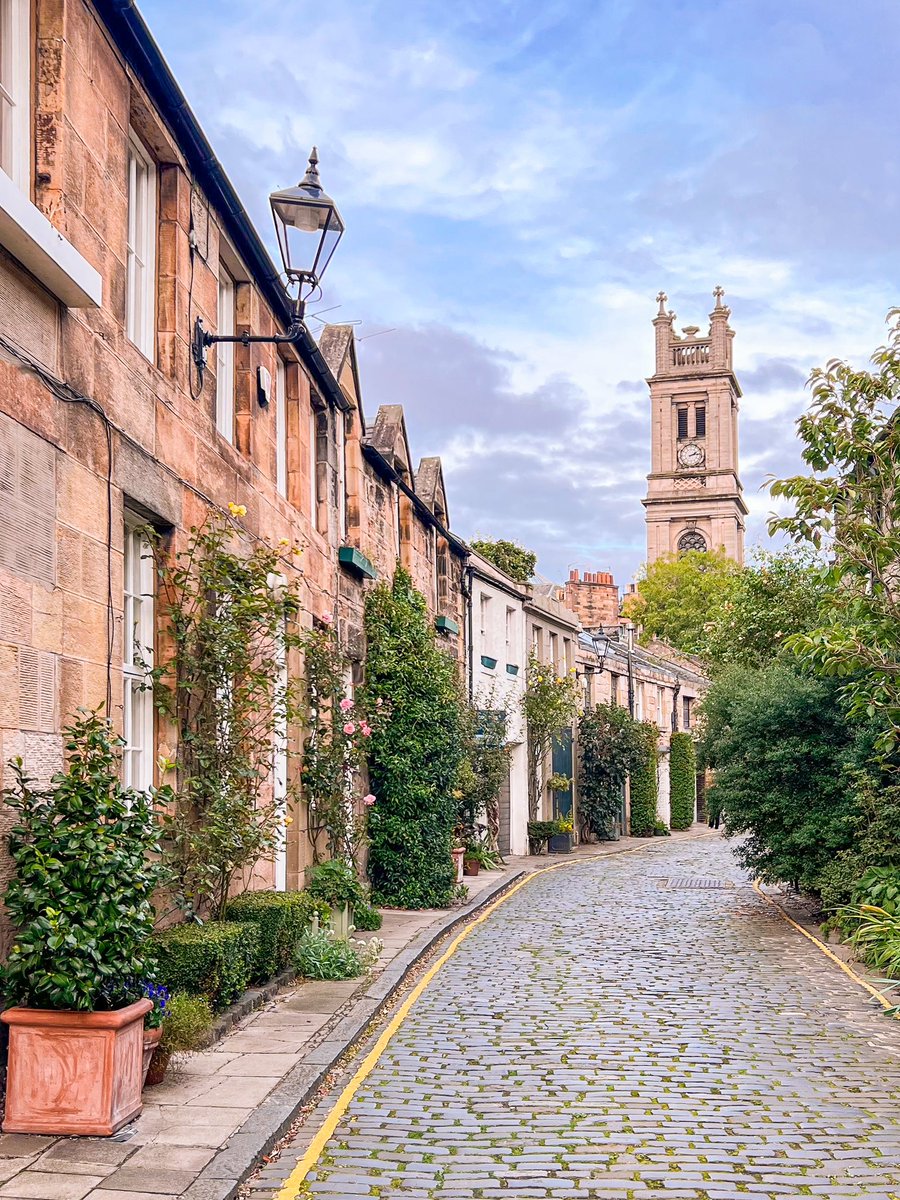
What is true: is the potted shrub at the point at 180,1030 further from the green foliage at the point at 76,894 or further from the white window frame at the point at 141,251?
the white window frame at the point at 141,251

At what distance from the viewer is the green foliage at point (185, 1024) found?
26.1 feet

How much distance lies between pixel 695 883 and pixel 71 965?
19.6m

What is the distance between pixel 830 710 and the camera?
650 inches

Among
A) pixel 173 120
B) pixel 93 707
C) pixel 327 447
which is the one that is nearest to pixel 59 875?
pixel 93 707

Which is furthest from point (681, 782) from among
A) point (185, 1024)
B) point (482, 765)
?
point (185, 1024)

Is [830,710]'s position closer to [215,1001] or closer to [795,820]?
[795,820]

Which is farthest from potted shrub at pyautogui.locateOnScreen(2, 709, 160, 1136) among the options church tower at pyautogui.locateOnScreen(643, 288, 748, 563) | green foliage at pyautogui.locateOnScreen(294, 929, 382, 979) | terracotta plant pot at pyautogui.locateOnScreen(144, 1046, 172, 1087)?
church tower at pyautogui.locateOnScreen(643, 288, 748, 563)

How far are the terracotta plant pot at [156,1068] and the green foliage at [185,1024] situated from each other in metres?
0.03

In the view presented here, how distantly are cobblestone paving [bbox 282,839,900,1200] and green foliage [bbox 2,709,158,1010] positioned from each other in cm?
137

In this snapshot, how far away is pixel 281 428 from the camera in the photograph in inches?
580

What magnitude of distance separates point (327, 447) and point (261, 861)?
6.08 metres

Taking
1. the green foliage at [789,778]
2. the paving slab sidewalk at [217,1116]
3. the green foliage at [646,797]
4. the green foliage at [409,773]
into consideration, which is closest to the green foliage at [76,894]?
the paving slab sidewalk at [217,1116]

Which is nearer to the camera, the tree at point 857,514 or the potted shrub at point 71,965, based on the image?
the potted shrub at point 71,965

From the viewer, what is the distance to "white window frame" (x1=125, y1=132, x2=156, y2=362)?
9617 millimetres
